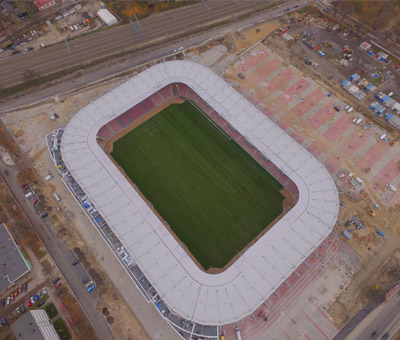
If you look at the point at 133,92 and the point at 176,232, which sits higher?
the point at 133,92

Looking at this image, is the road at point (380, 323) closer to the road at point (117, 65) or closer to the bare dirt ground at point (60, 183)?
the bare dirt ground at point (60, 183)

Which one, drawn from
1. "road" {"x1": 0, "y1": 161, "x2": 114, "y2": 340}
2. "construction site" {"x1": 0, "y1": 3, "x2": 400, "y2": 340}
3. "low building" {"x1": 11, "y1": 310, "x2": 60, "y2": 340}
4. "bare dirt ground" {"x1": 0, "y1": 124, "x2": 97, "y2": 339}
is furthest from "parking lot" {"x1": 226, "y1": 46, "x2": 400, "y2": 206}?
"low building" {"x1": 11, "y1": 310, "x2": 60, "y2": 340}

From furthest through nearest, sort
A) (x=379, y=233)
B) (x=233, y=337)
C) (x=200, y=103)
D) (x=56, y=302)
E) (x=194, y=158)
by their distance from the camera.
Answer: (x=200, y=103)
(x=194, y=158)
(x=379, y=233)
(x=56, y=302)
(x=233, y=337)

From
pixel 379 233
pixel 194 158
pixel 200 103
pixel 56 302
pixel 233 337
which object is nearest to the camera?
pixel 233 337

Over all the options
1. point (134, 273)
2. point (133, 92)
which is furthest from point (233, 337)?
point (133, 92)

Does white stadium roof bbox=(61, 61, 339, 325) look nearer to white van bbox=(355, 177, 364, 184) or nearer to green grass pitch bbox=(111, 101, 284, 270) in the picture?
green grass pitch bbox=(111, 101, 284, 270)

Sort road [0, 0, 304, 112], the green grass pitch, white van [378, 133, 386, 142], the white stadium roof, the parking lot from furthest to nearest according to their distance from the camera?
road [0, 0, 304, 112]
white van [378, 133, 386, 142]
the parking lot
the green grass pitch
the white stadium roof

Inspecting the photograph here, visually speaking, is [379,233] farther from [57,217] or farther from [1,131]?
[1,131]

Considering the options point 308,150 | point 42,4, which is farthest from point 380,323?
point 42,4
